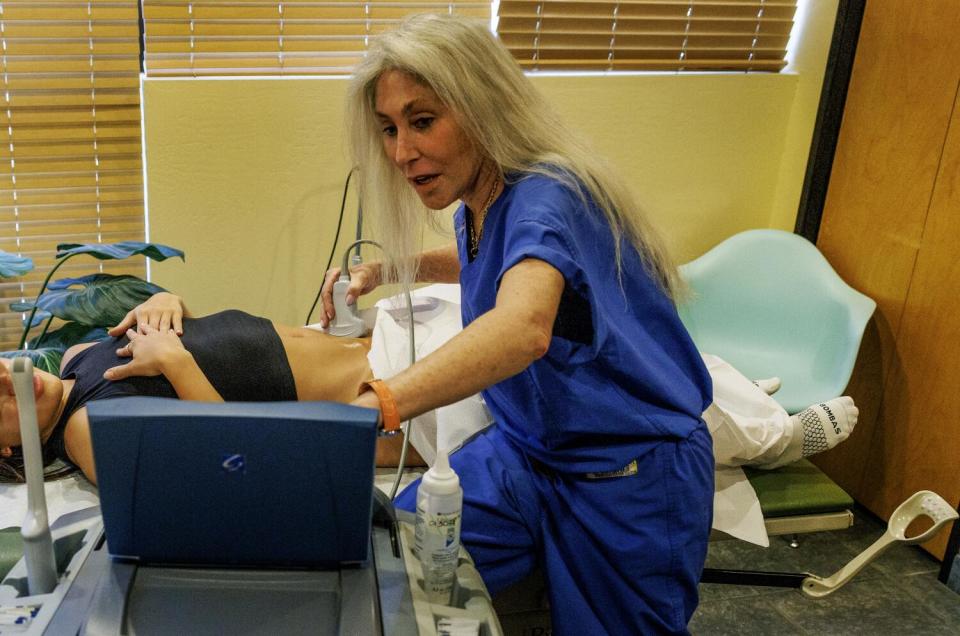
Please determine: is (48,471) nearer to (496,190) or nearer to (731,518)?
(496,190)

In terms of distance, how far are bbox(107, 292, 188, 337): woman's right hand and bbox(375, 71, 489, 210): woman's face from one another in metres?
0.64

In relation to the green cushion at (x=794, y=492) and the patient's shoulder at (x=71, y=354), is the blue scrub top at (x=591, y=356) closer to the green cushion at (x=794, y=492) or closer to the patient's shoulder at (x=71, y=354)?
the green cushion at (x=794, y=492)

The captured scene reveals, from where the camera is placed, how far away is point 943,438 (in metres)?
2.31

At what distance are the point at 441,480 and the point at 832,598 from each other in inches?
65.0

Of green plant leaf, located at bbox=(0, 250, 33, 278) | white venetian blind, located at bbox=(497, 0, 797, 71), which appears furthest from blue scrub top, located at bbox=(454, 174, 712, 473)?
white venetian blind, located at bbox=(497, 0, 797, 71)

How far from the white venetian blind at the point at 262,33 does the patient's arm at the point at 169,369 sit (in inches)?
41.9

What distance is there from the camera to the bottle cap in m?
0.97

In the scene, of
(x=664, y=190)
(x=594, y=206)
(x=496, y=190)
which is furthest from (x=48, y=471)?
(x=664, y=190)

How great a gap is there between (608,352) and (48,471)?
→ 3.28ft

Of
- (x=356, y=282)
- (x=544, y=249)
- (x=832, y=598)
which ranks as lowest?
(x=832, y=598)

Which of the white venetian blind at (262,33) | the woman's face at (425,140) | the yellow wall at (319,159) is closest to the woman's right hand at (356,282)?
the woman's face at (425,140)

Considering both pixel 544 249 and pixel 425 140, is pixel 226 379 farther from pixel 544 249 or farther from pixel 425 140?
pixel 544 249

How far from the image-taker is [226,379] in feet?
5.38

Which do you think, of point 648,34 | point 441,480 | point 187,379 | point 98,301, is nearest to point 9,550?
point 187,379
